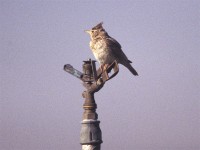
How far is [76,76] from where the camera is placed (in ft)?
17.7

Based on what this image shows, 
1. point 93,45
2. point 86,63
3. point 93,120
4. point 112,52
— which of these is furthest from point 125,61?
point 93,120

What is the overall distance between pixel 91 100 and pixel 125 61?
9.50ft

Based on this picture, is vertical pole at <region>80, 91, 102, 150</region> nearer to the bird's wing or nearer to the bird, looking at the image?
the bird

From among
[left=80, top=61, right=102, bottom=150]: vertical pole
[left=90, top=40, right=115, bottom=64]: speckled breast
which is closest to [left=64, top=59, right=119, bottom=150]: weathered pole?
[left=80, top=61, right=102, bottom=150]: vertical pole

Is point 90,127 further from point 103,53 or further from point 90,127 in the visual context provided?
point 103,53

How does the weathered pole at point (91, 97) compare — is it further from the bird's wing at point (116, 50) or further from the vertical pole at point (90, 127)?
the bird's wing at point (116, 50)

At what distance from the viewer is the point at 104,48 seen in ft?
25.6

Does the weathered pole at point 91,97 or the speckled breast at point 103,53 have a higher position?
the speckled breast at point 103,53

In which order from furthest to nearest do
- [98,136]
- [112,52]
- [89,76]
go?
[112,52]
[89,76]
[98,136]

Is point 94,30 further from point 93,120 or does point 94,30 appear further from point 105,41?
point 93,120

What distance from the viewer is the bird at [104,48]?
775cm

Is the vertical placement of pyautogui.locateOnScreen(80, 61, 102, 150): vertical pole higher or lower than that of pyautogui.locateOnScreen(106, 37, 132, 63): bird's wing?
lower

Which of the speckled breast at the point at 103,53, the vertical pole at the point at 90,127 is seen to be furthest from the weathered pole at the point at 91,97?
the speckled breast at the point at 103,53

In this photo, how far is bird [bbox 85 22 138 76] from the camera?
7750 millimetres
